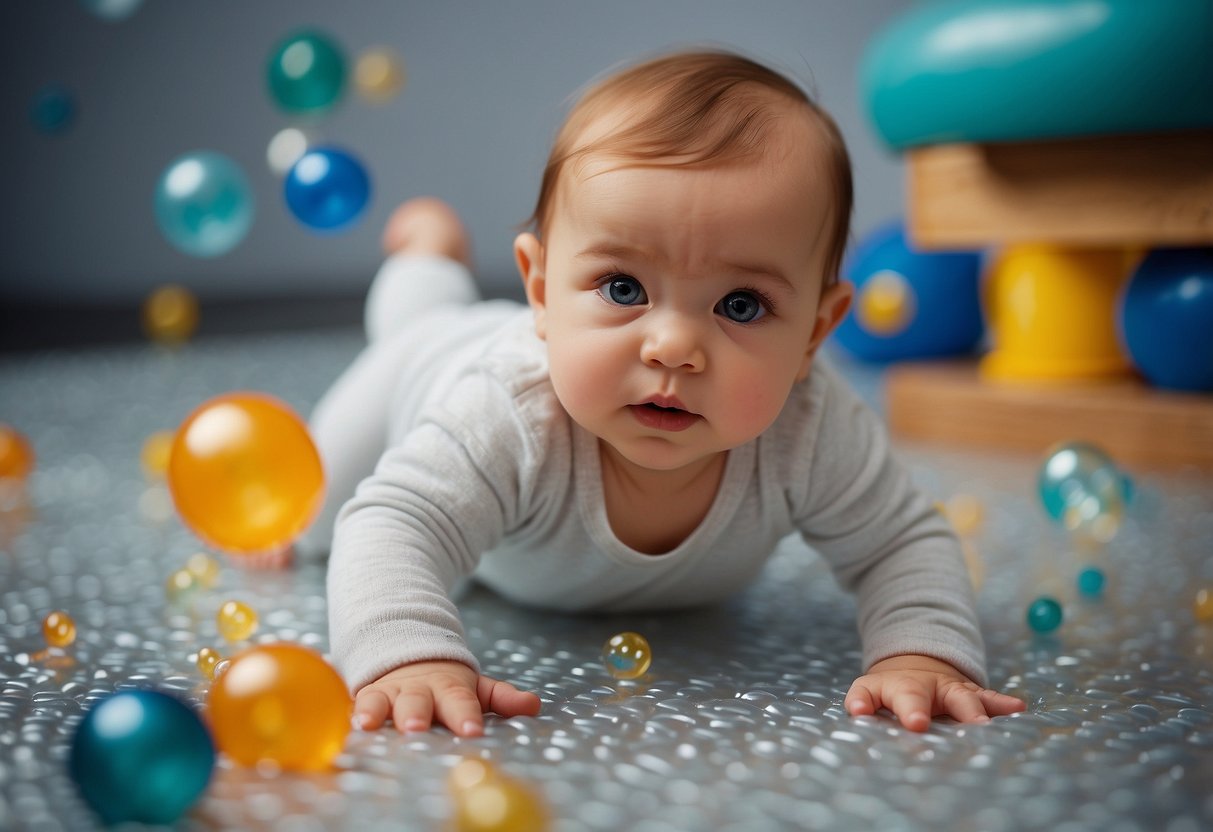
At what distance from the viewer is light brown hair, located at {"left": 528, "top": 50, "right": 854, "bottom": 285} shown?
78cm

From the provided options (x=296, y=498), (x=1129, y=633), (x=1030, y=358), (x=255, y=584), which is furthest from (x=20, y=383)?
(x=1129, y=633)

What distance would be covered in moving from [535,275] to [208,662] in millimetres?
332

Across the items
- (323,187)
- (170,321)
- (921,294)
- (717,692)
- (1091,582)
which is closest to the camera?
(717,692)

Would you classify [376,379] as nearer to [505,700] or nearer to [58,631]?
[58,631]

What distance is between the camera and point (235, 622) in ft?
3.07

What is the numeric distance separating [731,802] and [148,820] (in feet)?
0.91

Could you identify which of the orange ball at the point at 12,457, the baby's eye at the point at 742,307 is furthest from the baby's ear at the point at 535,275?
the orange ball at the point at 12,457

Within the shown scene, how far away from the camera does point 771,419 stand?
32.0 inches

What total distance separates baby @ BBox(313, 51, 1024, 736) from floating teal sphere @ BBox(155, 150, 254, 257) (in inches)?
20.9

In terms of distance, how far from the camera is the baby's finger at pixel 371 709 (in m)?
0.72

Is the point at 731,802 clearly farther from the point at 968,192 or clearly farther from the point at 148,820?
the point at 968,192

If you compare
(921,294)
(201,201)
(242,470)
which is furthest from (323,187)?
(921,294)

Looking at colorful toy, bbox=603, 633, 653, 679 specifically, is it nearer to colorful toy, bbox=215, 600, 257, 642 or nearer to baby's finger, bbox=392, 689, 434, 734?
baby's finger, bbox=392, 689, 434, 734

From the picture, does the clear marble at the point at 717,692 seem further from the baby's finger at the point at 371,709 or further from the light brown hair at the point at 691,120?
the light brown hair at the point at 691,120
